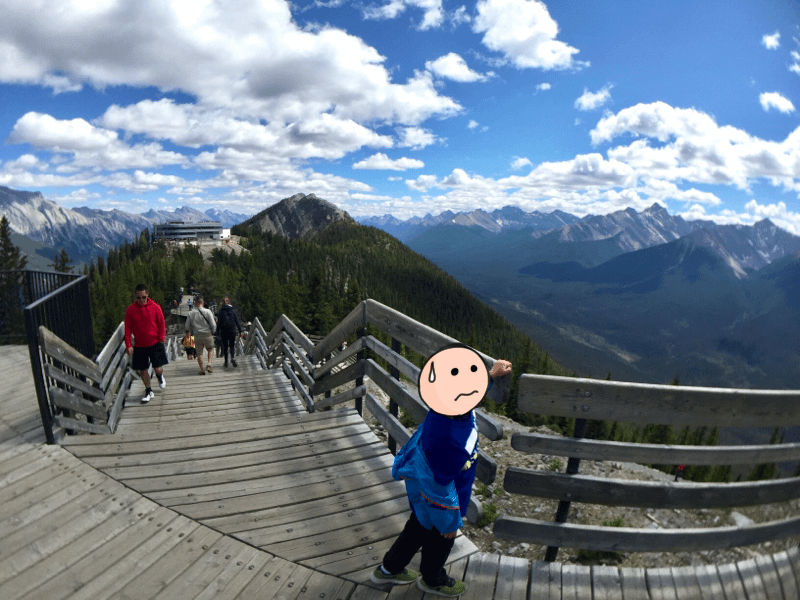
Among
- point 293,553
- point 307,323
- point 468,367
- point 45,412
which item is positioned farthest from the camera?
point 307,323

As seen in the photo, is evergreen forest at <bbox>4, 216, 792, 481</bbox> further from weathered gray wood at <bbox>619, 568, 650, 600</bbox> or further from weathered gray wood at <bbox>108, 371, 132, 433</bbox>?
weathered gray wood at <bbox>108, 371, 132, 433</bbox>

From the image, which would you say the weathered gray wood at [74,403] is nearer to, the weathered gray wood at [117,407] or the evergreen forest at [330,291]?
the weathered gray wood at [117,407]

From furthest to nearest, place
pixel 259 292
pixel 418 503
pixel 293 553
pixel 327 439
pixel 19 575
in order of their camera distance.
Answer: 1. pixel 259 292
2. pixel 327 439
3. pixel 293 553
4. pixel 19 575
5. pixel 418 503

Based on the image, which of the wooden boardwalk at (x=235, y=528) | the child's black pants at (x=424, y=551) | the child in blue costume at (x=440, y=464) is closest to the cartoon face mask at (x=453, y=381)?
the child in blue costume at (x=440, y=464)

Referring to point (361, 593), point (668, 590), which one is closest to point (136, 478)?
point (361, 593)

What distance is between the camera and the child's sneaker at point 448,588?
298 cm

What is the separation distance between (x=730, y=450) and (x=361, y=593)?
2790 mm

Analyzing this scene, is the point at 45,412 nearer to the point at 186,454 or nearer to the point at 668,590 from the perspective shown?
the point at 186,454

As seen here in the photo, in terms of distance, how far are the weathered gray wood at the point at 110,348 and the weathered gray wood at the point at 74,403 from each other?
568 millimetres

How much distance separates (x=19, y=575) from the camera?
3086mm

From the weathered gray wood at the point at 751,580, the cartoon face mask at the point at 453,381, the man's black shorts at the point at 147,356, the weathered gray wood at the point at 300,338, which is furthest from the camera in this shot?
the weathered gray wood at the point at 300,338

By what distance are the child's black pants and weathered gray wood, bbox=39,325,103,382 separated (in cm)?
428

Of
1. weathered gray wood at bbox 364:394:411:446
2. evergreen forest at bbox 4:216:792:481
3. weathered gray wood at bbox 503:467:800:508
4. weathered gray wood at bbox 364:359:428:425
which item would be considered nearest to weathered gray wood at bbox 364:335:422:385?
weathered gray wood at bbox 364:359:428:425

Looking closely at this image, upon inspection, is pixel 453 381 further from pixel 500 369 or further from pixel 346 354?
pixel 346 354
